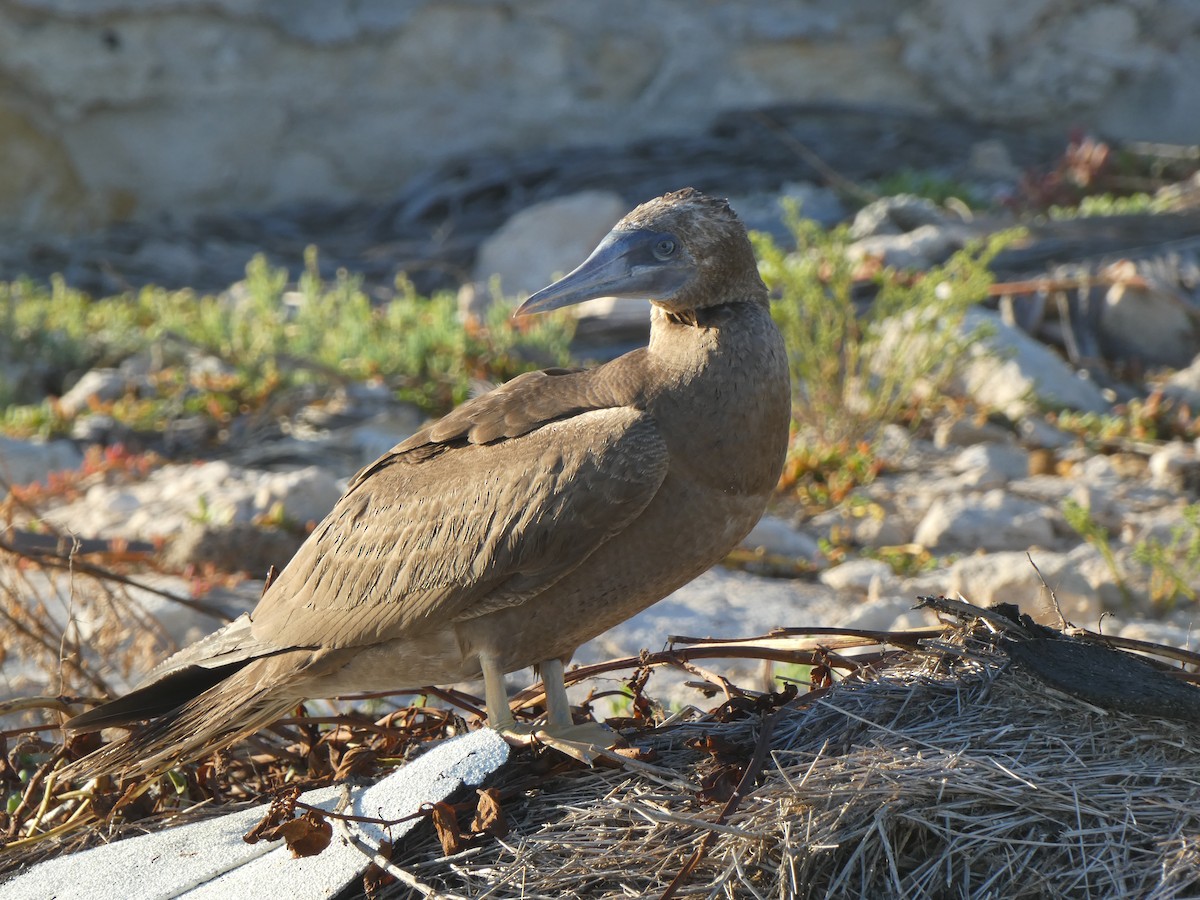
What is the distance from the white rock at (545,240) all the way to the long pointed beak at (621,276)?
790 centimetres

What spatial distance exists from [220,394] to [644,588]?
17.0 feet

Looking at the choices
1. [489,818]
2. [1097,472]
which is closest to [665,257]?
[489,818]

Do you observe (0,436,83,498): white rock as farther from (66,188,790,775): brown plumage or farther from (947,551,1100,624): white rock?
(947,551,1100,624): white rock

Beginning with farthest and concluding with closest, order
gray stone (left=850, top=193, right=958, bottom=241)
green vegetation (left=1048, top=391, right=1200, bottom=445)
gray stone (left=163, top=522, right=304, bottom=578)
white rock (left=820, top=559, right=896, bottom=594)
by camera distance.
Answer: gray stone (left=850, top=193, right=958, bottom=241)
green vegetation (left=1048, top=391, right=1200, bottom=445)
gray stone (left=163, top=522, right=304, bottom=578)
white rock (left=820, top=559, right=896, bottom=594)

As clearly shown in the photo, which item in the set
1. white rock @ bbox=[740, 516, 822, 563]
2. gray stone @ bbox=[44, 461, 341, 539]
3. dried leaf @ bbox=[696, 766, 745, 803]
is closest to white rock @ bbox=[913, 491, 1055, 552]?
white rock @ bbox=[740, 516, 822, 563]

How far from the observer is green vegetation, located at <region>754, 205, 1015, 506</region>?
6648mm

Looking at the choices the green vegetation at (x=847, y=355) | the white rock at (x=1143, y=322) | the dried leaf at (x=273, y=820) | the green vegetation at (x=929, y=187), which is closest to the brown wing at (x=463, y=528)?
the dried leaf at (x=273, y=820)

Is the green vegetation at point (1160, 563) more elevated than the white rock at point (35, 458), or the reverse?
the white rock at point (35, 458)

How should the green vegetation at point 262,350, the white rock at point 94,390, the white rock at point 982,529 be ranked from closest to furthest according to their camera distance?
the white rock at point 982,529 < the green vegetation at point 262,350 < the white rock at point 94,390

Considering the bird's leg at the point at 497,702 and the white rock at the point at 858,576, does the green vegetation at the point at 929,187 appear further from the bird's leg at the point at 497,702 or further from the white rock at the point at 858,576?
the bird's leg at the point at 497,702

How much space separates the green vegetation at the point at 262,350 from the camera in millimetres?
7699

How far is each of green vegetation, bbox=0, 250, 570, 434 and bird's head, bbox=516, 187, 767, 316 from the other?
4.36 metres

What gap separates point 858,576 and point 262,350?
3867mm

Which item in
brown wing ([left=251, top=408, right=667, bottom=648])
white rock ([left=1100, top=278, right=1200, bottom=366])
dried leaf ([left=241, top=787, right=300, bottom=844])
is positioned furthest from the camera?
white rock ([left=1100, top=278, right=1200, bottom=366])
